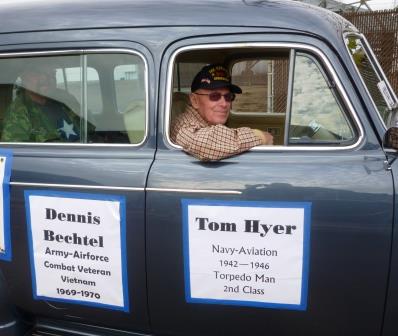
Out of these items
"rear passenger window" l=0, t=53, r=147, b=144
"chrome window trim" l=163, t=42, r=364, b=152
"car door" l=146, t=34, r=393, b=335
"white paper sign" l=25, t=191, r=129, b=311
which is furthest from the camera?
"rear passenger window" l=0, t=53, r=147, b=144

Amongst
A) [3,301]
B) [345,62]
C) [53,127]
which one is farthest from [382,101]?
[3,301]

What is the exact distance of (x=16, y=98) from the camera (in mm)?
2680

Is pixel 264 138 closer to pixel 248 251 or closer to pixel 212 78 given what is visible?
pixel 212 78

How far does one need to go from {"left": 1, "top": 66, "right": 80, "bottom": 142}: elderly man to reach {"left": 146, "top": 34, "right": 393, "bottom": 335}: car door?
0.66 metres

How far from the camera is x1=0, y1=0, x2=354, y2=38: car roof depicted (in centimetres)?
219

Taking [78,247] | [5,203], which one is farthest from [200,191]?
[5,203]

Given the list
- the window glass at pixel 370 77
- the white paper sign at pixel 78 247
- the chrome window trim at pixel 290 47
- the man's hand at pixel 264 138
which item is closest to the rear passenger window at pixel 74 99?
the chrome window trim at pixel 290 47

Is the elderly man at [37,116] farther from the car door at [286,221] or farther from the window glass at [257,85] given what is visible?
the window glass at [257,85]

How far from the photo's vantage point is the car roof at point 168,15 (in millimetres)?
2188

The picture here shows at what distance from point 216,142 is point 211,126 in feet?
0.59

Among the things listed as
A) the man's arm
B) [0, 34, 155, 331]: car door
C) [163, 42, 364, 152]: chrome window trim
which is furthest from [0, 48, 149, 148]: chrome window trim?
the man's arm

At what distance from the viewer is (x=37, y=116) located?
8.73 feet

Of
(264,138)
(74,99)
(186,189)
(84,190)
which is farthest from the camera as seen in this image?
(74,99)

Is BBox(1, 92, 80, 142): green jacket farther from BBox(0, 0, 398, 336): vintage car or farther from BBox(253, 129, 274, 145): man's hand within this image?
BBox(253, 129, 274, 145): man's hand
